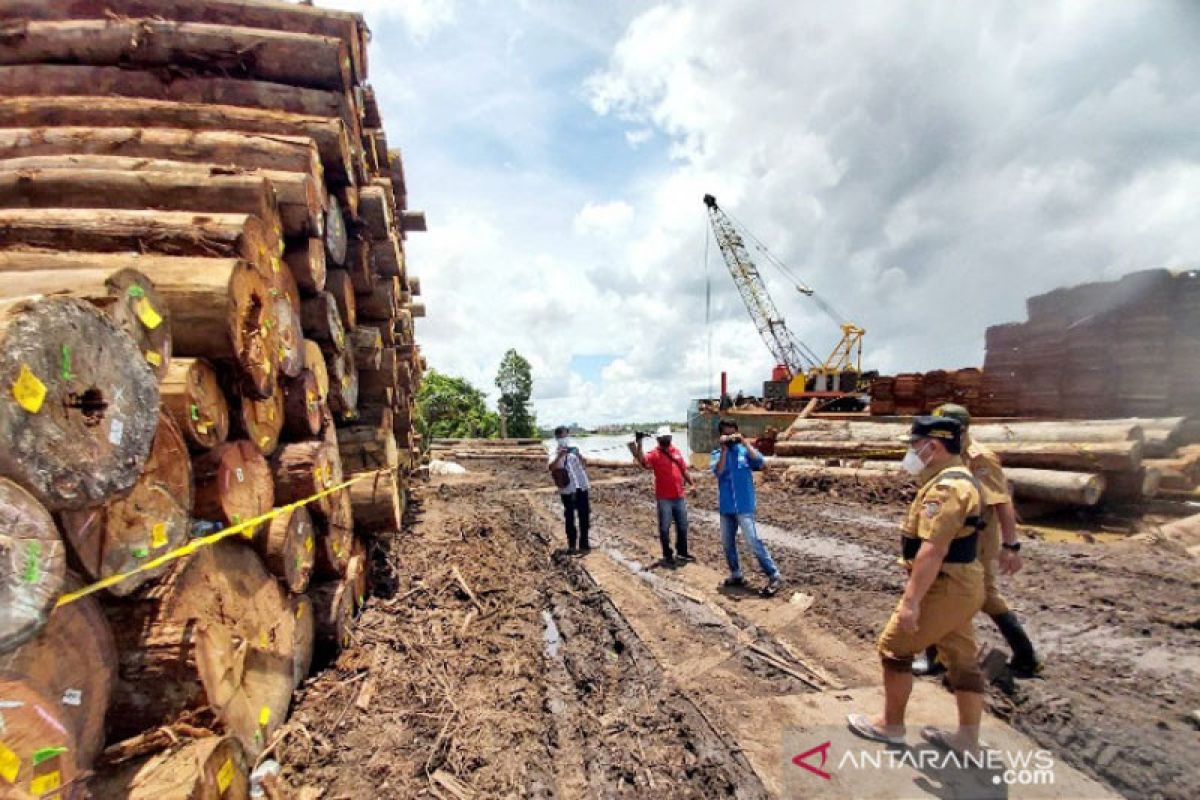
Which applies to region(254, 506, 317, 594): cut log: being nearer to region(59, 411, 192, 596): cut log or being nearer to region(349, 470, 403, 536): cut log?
region(59, 411, 192, 596): cut log

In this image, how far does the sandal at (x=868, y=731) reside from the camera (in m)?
3.42

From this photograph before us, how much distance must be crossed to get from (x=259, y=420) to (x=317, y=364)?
1210 millimetres

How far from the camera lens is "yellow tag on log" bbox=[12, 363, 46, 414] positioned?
1836mm

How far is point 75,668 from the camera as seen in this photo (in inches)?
88.4

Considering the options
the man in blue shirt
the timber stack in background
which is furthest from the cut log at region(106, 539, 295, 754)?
the man in blue shirt

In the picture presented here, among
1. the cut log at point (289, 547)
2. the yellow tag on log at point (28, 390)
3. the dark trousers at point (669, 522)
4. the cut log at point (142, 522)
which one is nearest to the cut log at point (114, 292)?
the cut log at point (142, 522)

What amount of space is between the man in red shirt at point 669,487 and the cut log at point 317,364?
4.00 m

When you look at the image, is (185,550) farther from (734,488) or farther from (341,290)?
(734,488)

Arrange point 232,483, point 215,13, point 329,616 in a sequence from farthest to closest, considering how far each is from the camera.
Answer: point 215,13
point 329,616
point 232,483

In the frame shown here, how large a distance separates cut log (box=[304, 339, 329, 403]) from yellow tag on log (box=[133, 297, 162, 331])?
196 centimetres

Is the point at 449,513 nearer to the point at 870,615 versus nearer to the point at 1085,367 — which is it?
the point at 870,615

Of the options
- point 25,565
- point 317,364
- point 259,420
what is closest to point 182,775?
point 25,565

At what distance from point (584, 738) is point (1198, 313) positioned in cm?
1495

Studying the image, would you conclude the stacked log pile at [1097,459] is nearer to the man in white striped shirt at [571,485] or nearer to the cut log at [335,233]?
the man in white striped shirt at [571,485]
